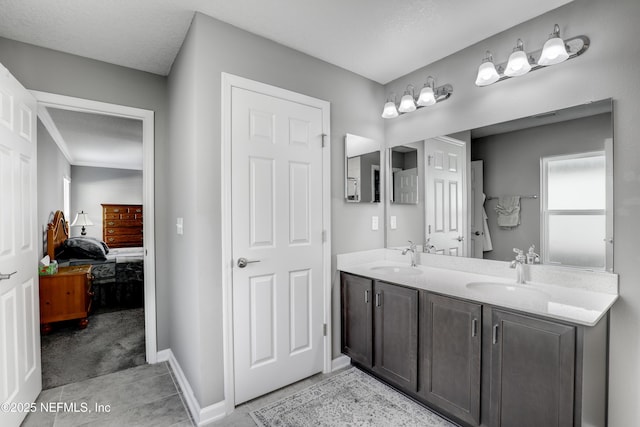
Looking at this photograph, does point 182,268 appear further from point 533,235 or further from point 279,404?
point 533,235

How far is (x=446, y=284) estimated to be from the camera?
1.92 m

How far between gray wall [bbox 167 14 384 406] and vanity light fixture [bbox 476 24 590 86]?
42.0 inches

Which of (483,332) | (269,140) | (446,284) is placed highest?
(269,140)

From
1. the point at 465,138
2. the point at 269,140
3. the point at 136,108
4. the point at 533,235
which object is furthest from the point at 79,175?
the point at 533,235

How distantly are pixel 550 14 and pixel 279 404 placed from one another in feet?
9.59

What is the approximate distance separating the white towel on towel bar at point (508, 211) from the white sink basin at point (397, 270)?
70 cm

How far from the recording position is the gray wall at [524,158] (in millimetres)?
1697

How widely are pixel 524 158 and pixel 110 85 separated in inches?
122

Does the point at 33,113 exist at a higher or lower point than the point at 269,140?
higher

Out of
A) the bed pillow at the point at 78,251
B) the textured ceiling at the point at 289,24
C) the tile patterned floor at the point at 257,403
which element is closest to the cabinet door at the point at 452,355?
the tile patterned floor at the point at 257,403

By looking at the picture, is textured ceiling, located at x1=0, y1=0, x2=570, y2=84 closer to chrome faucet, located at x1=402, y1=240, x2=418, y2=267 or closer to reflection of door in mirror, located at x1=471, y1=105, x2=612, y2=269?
reflection of door in mirror, located at x1=471, y1=105, x2=612, y2=269

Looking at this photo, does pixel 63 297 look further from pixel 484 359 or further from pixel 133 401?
pixel 484 359

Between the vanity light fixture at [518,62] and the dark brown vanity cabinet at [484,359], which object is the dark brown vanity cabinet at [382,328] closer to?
the dark brown vanity cabinet at [484,359]

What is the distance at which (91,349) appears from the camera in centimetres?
285
